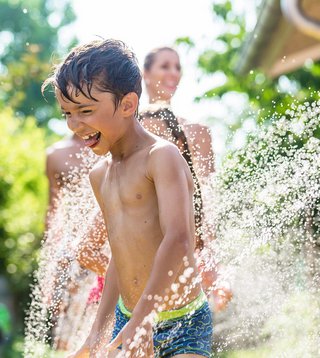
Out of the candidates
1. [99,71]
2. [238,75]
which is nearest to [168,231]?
[99,71]

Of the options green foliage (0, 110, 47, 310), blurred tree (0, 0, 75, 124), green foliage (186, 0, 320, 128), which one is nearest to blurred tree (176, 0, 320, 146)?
green foliage (186, 0, 320, 128)

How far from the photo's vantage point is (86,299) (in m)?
4.02

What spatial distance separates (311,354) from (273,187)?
623 mm

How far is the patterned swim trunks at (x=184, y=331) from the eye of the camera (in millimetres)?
2527

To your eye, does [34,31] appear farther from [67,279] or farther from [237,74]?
[67,279]

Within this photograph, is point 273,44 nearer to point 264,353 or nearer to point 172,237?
point 264,353

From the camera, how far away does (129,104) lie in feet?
8.57

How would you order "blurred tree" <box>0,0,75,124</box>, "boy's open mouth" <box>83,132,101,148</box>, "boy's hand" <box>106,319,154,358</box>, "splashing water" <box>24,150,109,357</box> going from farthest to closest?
"blurred tree" <box>0,0,75,124</box>
"splashing water" <box>24,150,109,357</box>
"boy's open mouth" <box>83,132,101,148</box>
"boy's hand" <box>106,319,154,358</box>

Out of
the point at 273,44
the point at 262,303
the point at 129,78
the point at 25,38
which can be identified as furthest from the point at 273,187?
the point at 25,38

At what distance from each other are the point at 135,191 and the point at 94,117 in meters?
0.23

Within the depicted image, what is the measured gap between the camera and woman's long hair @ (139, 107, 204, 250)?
128 inches

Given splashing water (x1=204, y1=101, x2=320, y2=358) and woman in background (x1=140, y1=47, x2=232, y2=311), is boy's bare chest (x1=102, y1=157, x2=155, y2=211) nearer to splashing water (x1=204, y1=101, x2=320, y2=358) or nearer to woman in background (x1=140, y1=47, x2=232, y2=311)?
woman in background (x1=140, y1=47, x2=232, y2=311)

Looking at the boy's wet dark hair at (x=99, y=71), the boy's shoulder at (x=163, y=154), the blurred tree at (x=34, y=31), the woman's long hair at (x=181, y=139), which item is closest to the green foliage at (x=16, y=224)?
the woman's long hair at (x=181, y=139)

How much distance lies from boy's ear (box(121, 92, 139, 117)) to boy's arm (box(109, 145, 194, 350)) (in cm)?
20
